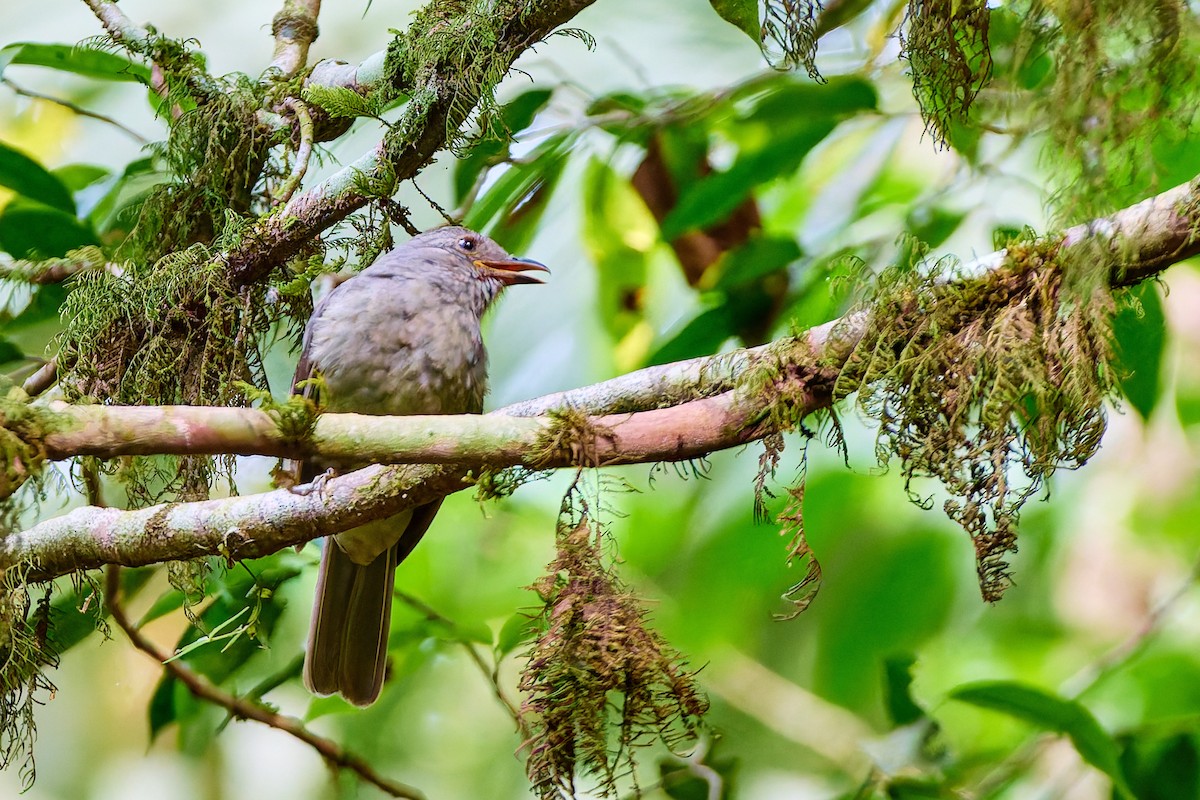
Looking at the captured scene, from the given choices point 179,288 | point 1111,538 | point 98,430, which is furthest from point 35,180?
point 1111,538

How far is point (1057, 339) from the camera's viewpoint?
207 cm

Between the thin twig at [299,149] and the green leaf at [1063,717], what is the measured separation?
7.20 ft

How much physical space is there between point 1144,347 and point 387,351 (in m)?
2.06

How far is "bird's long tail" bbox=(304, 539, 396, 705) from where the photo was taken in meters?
3.79

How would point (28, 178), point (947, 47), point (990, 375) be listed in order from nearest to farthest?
point (990, 375)
point (947, 47)
point (28, 178)

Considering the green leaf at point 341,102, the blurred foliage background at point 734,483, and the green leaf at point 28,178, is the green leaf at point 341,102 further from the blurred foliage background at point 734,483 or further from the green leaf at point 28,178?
the green leaf at point 28,178

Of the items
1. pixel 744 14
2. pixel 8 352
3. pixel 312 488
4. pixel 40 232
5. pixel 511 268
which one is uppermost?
pixel 40 232

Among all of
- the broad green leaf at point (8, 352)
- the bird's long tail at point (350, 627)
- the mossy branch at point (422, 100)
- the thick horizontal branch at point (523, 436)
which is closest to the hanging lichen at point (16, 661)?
the thick horizontal branch at point (523, 436)

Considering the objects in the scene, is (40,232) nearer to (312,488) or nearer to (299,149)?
(299,149)

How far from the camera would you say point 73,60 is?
3564 mm

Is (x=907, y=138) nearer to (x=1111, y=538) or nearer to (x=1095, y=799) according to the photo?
(x=1111, y=538)

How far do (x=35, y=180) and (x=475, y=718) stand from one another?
3.36 meters

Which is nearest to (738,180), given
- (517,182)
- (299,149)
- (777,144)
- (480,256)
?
(777,144)

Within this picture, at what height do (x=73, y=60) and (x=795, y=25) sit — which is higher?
(x=73, y=60)
